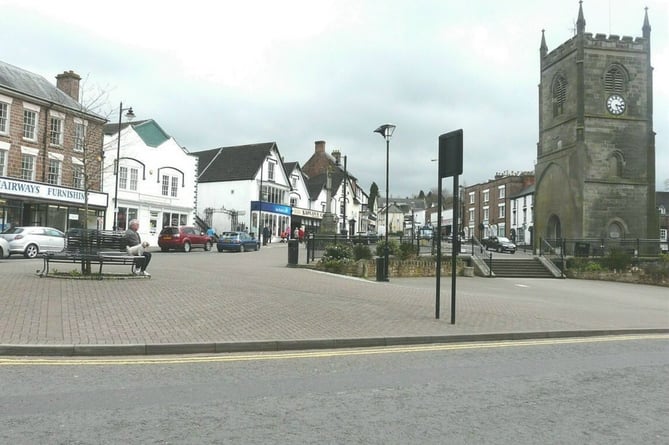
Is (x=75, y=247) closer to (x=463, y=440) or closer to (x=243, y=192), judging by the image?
(x=463, y=440)

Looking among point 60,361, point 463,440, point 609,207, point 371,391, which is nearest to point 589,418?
point 463,440

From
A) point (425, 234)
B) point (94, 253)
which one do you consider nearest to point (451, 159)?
point (94, 253)

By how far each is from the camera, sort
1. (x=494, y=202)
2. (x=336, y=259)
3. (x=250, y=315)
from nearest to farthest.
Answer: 1. (x=250, y=315)
2. (x=336, y=259)
3. (x=494, y=202)

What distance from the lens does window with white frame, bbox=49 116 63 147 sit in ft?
105

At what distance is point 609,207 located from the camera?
38.5 m

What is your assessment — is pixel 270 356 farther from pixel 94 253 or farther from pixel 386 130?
pixel 386 130

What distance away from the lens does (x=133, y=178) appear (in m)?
39.6

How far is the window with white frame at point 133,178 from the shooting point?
39.4 m

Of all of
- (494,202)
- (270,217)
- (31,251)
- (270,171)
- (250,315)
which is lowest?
(250,315)

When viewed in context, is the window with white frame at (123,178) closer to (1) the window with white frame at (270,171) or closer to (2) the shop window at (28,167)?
(2) the shop window at (28,167)

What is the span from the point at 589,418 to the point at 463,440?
1.48m

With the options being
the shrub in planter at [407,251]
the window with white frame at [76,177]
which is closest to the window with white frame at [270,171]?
the window with white frame at [76,177]

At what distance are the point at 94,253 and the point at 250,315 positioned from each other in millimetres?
6024

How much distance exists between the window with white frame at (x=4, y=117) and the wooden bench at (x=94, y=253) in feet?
65.8
